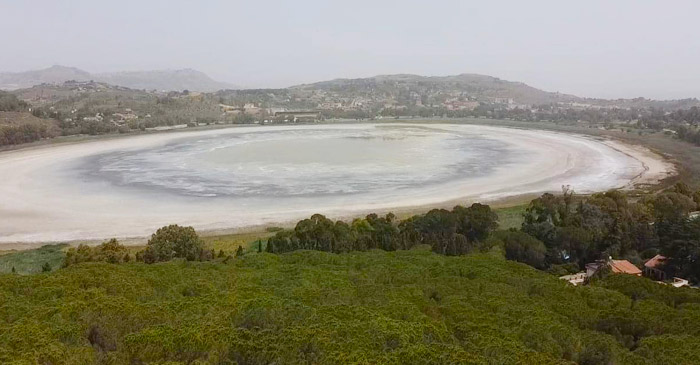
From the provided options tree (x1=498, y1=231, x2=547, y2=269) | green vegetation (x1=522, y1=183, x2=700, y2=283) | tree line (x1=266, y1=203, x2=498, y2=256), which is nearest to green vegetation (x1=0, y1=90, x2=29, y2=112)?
tree line (x1=266, y1=203, x2=498, y2=256)

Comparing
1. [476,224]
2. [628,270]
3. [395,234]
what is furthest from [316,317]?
[476,224]

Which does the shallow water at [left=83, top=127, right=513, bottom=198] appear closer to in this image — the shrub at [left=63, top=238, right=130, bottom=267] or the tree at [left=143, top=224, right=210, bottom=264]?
the tree at [left=143, top=224, right=210, bottom=264]

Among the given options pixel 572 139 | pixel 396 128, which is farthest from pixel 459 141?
pixel 396 128

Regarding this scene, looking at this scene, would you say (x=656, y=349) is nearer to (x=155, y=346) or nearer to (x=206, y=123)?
(x=155, y=346)

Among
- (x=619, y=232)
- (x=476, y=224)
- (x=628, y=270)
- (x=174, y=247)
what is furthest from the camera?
(x=476, y=224)

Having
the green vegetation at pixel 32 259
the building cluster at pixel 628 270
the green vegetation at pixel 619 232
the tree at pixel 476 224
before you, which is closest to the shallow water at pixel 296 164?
the green vegetation at pixel 32 259

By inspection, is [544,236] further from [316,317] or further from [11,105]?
[11,105]

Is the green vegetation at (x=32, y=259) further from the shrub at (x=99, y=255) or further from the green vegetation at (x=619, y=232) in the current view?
the green vegetation at (x=619, y=232)
